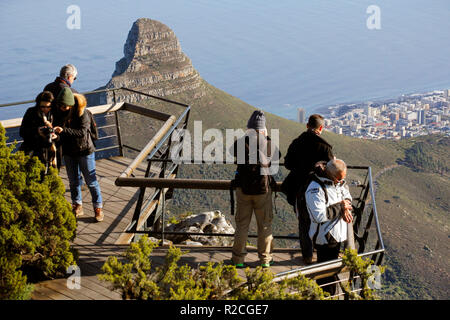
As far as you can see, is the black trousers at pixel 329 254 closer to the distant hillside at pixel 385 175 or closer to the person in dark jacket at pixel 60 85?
the person in dark jacket at pixel 60 85

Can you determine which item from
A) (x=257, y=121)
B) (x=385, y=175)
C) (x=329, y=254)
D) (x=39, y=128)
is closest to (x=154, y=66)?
(x=385, y=175)

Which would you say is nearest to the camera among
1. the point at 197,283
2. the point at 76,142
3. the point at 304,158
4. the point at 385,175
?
the point at 197,283

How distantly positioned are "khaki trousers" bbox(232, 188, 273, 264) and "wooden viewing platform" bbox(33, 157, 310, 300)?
0.22 metres

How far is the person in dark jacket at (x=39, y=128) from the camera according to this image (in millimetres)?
5668

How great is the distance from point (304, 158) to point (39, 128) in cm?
296

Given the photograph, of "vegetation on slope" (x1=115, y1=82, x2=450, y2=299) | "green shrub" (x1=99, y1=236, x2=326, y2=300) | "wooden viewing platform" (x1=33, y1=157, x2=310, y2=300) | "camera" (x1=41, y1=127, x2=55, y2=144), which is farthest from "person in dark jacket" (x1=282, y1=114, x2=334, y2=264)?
"vegetation on slope" (x1=115, y1=82, x2=450, y2=299)

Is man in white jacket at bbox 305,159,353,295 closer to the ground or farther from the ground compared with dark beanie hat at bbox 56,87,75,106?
closer to the ground

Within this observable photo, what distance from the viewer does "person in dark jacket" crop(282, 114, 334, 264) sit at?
16.2 feet

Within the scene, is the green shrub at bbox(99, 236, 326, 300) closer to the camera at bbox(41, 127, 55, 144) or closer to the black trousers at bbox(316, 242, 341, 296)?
the black trousers at bbox(316, 242, 341, 296)

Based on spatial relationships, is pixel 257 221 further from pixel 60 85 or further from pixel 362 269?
pixel 60 85

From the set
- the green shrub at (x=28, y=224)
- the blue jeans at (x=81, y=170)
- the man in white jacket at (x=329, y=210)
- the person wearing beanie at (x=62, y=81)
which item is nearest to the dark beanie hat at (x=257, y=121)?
the man in white jacket at (x=329, y=210)

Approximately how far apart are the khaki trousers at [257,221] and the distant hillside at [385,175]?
61363 millimetres

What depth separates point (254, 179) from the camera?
486 centimetres
